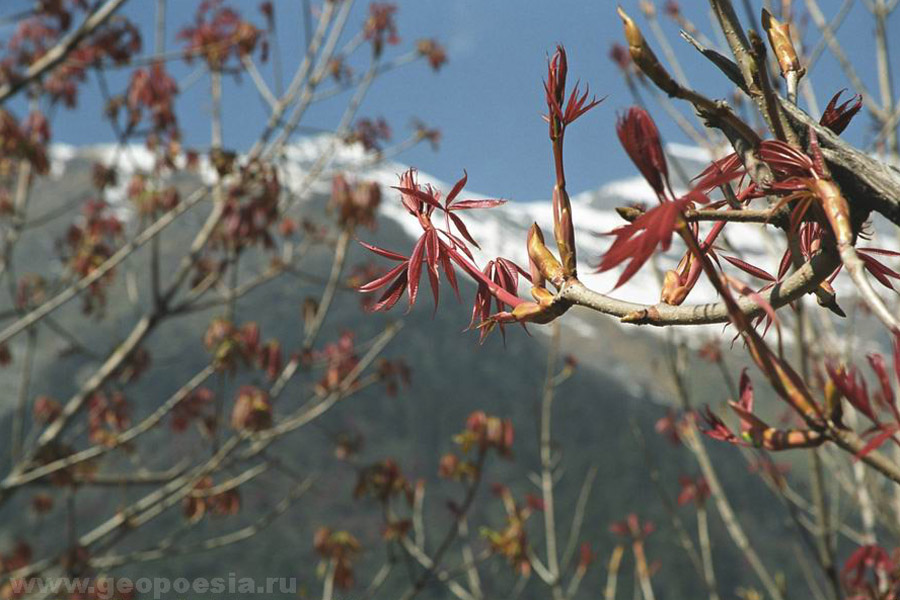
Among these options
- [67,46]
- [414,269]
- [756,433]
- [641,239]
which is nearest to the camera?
[641,239]

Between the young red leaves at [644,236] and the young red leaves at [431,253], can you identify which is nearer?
the young red leaves at [644,236]

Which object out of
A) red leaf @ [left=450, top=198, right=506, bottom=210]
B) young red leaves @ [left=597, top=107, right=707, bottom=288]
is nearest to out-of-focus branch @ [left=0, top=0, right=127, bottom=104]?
red leaf @ [left=450, top=198, right=506, bottom=210]

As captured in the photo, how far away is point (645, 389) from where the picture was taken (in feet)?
66.0

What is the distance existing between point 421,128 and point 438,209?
449 cm

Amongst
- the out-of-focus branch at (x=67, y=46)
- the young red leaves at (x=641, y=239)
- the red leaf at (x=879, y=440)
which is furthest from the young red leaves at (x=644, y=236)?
the out-of-focus branch at (x=67, y=46)

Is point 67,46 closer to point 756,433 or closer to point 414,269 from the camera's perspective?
point 414,269

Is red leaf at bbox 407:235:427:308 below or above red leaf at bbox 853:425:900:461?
above

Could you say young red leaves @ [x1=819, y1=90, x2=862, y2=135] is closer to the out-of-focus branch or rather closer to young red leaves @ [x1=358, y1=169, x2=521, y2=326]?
young red leaves @ [x1=358, y1=169, x2=521, y2=326]

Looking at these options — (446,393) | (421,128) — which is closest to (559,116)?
(421,128)

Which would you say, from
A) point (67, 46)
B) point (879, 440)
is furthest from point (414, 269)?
point (67, 46)

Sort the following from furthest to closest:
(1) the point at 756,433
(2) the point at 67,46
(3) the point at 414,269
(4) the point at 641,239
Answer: (2) the point at 67,46
(3) the point at 414,269
(1) the point at 756,433
(4) the point at 641,239

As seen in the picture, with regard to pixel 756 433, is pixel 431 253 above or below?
above

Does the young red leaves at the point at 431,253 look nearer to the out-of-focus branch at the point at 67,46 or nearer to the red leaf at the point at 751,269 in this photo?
the red leaf at the point at 751,269

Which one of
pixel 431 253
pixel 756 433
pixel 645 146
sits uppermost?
pixel 645 146
